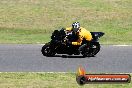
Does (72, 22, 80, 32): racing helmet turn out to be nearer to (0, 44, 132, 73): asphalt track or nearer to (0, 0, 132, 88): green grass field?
(0, 44, 132, 73): asphalt track

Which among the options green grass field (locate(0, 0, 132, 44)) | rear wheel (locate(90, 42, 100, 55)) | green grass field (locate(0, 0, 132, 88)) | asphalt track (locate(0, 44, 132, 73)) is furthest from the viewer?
green grass field (locate(0, 0, 132, 44))

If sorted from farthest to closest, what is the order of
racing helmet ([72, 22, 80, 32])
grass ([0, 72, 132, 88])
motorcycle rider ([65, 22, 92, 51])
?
motorcycle rider ([65, 22, 92, 51]) < racing helmet ([72, 22, 80, 32]) < grass ([0, 72, 132, 88])

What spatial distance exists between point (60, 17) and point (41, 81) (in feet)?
57.8

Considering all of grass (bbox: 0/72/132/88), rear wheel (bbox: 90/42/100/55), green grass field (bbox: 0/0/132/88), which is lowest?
green grass field (bbox: 0/0/132/88)

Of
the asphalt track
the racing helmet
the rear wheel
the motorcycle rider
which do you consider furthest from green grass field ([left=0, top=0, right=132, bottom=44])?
the racing helmet

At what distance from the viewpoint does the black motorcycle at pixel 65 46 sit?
792 inches

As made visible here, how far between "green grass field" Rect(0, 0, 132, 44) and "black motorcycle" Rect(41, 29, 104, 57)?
5.12 m

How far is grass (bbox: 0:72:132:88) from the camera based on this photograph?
45.4 feet

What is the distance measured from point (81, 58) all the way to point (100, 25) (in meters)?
10.8

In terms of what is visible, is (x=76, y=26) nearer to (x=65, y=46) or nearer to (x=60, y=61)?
(x=65, y=46)

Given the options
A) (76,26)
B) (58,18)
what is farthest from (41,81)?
(58,18)

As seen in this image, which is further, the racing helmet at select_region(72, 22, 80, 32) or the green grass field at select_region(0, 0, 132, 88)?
the green grass field at select_region(0, 0, 132, 88)

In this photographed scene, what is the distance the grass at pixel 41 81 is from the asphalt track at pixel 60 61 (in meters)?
1.40

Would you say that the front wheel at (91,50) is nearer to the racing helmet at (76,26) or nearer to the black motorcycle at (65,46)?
the black motorcycle at (65,46)
